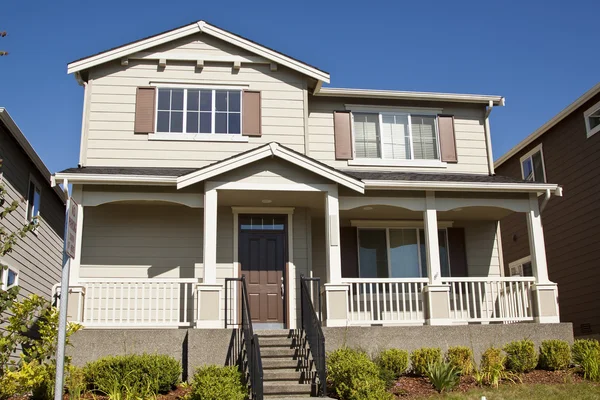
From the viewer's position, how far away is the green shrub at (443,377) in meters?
10.4

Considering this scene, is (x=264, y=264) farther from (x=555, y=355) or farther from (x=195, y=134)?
(x=555, y=355)

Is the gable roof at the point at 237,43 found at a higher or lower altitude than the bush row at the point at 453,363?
higher

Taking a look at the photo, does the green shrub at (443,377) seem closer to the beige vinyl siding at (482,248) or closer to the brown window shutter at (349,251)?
the brown window shutter at (349,251)

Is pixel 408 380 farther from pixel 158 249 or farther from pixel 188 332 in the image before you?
pixel 158 249

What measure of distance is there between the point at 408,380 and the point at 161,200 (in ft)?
18.4

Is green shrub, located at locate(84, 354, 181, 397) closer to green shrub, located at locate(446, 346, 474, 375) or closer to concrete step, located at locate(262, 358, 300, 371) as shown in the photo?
concrete step, located at locate(262, 358, 300, 371)

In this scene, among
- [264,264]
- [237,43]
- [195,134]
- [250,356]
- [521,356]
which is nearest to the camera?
[250,356]

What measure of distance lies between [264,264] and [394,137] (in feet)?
14.5

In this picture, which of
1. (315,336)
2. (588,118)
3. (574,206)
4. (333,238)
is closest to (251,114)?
(333,238)

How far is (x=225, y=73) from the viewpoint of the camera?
578 inches

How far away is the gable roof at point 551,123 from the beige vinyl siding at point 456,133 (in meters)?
2.24

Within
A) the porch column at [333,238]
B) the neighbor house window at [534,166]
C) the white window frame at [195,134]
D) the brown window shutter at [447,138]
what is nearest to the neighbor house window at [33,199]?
the white window frame at [195,134]

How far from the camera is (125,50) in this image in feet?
46.6

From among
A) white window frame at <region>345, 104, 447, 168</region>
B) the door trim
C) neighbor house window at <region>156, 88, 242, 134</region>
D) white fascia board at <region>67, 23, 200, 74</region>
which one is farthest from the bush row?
white fascia board at <region>67, 23, 200, 74</region>
